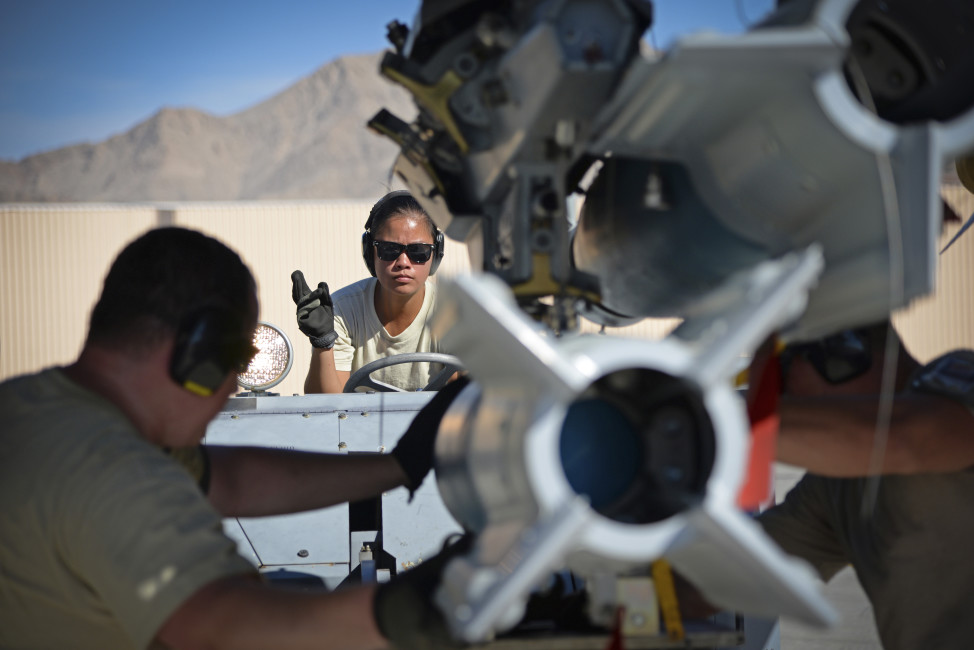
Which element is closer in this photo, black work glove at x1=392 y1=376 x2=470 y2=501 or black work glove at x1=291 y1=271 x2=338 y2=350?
black work glove at x1=392 y1=376 x2=470 y2=501

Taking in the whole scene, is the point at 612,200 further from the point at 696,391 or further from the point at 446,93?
the point at 696,391

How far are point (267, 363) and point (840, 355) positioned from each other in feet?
5.77

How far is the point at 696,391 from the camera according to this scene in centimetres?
96

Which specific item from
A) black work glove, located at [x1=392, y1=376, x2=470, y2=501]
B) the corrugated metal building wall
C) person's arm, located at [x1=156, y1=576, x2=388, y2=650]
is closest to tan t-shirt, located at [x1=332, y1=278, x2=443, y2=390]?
black work glove, located at [x1=392, y1=376, x2=470, y2=501]

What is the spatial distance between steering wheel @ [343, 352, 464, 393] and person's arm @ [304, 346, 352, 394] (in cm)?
47

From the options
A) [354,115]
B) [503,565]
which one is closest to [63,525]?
[503,565]

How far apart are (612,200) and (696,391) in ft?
2.23

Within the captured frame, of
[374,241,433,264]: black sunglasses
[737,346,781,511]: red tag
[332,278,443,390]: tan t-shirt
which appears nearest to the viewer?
[737,346,781,511]: red tag

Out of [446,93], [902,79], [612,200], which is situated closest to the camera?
[902,79]

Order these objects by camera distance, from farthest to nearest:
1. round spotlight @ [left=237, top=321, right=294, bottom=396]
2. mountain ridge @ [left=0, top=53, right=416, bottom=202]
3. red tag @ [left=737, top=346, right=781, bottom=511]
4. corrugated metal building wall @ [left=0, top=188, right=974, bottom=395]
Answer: mountain ridge @ [left=0, top=53, right=416, bottom=202] < corrugated metal building wall @ [left=0, top=188, right=974, bottom=395] < round spotlight @ [left=237, top=321, right=294, bottom=396] < red tag @ [left=737, top=346, right=781, bottom=511]

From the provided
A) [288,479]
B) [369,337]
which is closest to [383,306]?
[369,337]

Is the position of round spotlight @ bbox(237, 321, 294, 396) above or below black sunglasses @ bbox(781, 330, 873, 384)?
below

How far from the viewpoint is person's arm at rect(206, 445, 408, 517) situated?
1.93 metres

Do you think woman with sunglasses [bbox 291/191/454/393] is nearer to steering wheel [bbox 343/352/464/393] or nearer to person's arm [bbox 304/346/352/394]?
person's arm [bbox 304/346/352/394]
